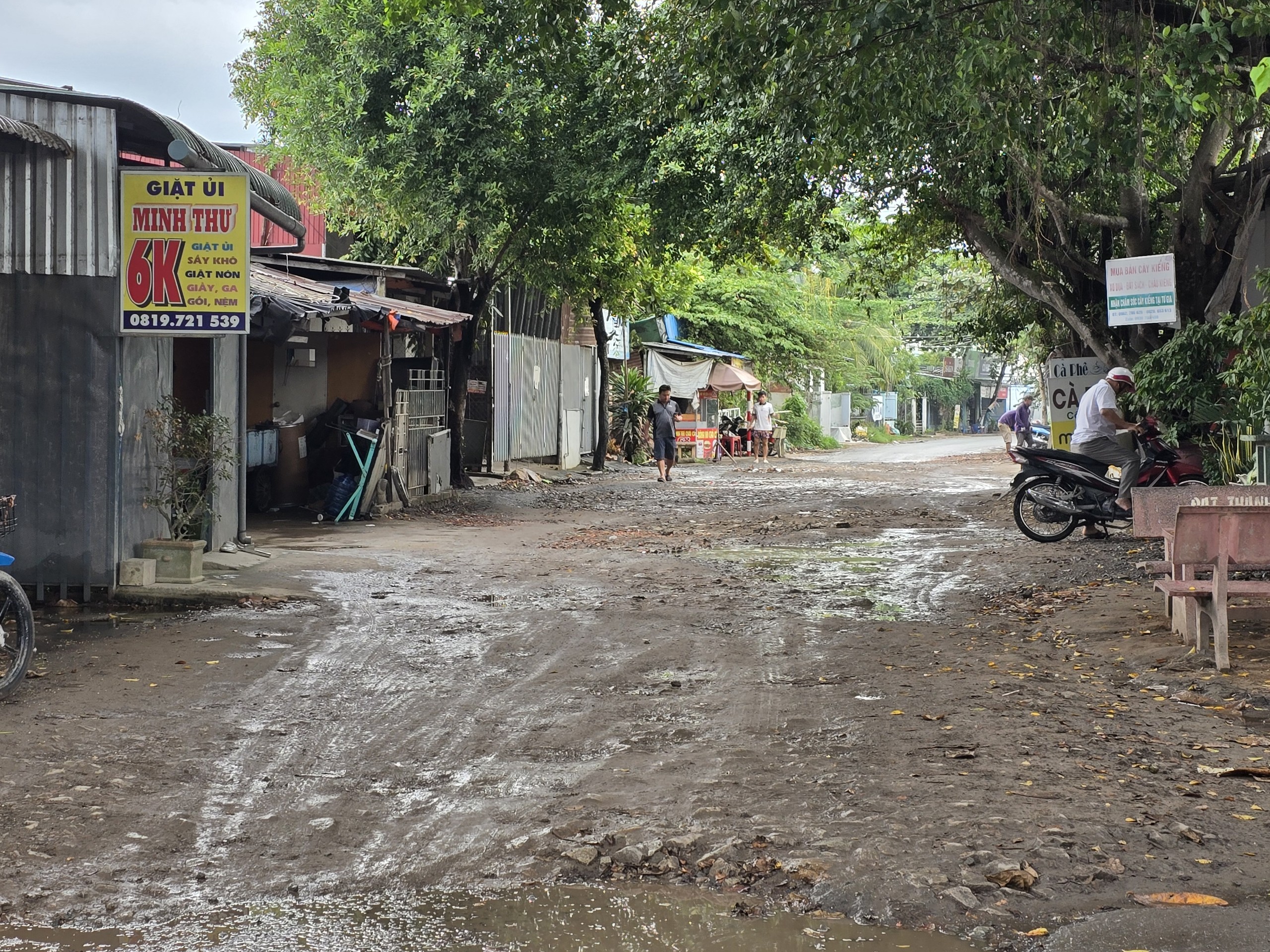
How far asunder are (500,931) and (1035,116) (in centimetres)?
1113

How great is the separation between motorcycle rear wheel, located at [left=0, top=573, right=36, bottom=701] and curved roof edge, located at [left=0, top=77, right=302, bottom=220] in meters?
3.95

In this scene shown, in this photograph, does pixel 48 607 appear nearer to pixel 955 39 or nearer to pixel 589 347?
pixel 955 39

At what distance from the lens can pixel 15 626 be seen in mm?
7031

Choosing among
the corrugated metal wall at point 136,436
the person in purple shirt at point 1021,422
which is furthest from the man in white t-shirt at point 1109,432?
the person in purple shirt at point 1021,422

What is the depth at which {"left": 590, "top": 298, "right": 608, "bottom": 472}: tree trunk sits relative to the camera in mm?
27406

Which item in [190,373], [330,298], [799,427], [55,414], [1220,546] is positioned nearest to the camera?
[1220,546]

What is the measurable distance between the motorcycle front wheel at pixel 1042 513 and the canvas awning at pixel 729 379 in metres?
25.1

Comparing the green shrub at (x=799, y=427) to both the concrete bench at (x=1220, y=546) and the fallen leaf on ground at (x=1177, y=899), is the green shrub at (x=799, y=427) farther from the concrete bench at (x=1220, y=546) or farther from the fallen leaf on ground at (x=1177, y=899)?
the fallen leaf on ground at (x=1177, y=899)

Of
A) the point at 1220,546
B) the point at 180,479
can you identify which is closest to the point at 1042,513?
the point at 1220,546

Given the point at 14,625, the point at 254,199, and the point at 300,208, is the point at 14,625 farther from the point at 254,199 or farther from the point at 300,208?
the point at 300,208

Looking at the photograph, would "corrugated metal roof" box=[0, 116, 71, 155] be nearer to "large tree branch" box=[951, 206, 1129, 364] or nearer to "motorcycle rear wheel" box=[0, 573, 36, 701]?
"motorcycle rear wheel" box=[0, 573, 36, 701]

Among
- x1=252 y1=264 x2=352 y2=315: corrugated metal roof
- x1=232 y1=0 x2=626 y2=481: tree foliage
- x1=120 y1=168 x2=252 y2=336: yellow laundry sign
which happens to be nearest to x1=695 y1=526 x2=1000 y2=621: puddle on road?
x1=252 y1=264 x2=352 y2=315: corrugated metal roof

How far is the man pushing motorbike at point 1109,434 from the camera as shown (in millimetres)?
13391

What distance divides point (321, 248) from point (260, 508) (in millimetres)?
9793
